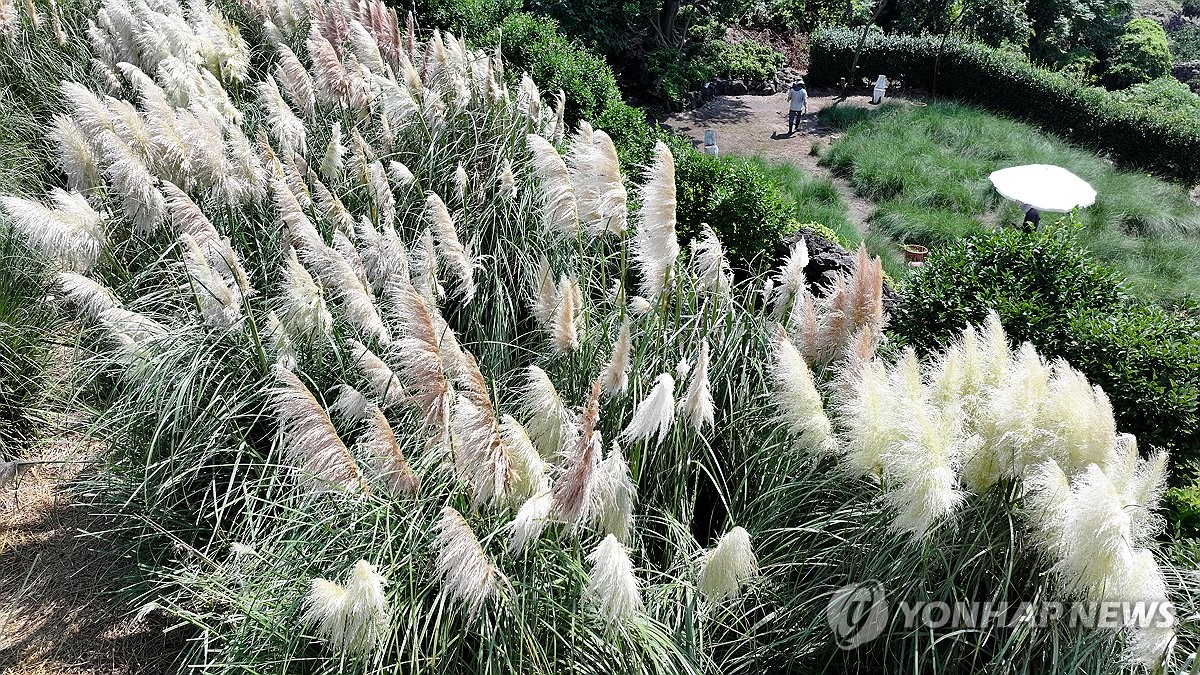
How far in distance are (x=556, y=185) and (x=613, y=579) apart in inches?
80.8

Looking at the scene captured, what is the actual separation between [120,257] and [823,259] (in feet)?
15.7

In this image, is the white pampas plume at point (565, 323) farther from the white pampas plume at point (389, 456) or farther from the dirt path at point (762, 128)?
the dirt path at point (762, 128)

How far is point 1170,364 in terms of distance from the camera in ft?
16.7

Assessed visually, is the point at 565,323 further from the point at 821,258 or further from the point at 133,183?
the point at 821,258

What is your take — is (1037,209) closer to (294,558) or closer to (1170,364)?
(1170,364)

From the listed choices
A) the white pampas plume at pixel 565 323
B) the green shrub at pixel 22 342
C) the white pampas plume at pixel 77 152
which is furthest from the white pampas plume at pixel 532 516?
the white pampas plume at pixel 77 152

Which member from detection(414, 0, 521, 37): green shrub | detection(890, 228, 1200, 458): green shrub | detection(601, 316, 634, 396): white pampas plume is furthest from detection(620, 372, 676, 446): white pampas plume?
detection(414, 0, 521, 37): green shrub

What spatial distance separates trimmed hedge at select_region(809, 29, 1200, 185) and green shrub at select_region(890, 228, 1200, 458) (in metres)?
12.0

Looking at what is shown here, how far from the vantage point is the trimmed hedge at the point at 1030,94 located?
1591 centimetres

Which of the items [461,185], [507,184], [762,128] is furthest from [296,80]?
[762,128]

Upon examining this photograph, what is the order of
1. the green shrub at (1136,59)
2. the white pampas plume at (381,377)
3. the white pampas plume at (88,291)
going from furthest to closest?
the green shrub at (1136,59), the white pampas plume at (88,291), the white pampas plume at (381,377)

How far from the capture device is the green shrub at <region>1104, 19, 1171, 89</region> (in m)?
27.1

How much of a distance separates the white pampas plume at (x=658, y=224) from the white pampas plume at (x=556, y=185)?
0.35 m

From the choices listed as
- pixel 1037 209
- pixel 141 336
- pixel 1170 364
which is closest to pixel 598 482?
pixel 141 336
